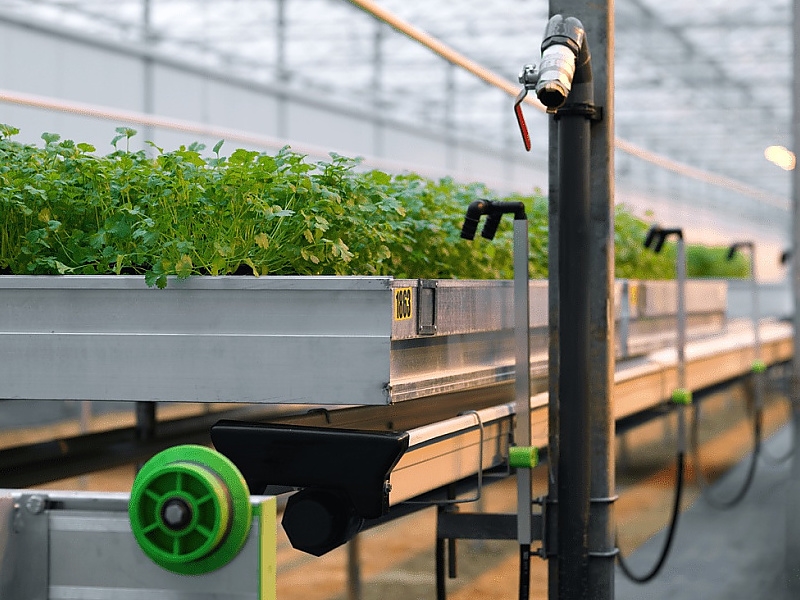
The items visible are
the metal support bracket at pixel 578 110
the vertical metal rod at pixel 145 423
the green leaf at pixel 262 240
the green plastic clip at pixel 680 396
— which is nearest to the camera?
the green leaf at pixel 262 240

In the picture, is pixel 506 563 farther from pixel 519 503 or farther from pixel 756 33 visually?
pixel 756 33

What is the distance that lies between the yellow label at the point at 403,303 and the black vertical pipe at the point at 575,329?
600mm

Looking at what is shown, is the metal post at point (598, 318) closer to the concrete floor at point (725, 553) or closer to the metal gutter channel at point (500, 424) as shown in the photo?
the metal gutter channel at point (500, 424)

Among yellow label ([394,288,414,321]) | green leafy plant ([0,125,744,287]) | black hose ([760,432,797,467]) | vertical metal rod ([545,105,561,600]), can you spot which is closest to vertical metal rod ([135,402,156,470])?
green leafy plant ([0,125,744,287])

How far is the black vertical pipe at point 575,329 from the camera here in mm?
2424

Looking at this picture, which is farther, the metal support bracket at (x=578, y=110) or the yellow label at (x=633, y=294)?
the yellow label at (x=633, y=294)

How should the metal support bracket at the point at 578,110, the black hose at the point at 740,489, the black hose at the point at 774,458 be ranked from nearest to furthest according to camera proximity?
the metal support bracket at the point at 578,110
the black hose at the point at 740,489
the black hose at the point at 774,458

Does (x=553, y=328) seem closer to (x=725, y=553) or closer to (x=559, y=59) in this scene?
(x=559, y=59)

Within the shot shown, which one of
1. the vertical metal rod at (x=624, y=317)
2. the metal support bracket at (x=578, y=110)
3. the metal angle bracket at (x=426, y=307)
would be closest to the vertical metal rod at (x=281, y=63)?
the vertical metal rod at (x=624, y=317)

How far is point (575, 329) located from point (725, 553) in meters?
2.85

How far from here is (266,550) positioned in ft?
4.28

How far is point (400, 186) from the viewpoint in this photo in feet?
8.41

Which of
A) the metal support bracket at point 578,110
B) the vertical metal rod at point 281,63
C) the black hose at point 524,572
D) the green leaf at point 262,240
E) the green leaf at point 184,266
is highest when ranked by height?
the vertical metal rod at point 281,63

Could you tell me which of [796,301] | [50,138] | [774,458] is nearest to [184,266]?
[50,138]
